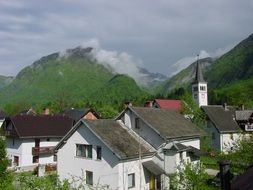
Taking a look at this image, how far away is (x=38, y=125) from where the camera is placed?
5881 cm

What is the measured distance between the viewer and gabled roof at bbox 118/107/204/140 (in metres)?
37.7

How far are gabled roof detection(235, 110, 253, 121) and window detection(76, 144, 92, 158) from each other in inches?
1819

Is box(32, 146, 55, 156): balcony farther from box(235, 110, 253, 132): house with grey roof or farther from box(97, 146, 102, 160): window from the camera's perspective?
box(235, 110, 253, 132): house with grey roof

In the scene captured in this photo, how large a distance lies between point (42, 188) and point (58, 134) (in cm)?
3989

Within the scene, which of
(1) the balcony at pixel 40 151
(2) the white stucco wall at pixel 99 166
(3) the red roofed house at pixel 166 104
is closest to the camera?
(2) the white stucco wall at pixel 99 166

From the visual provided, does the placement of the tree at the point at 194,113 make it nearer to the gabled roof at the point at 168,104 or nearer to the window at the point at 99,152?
the gabled roof at the point at 168,104

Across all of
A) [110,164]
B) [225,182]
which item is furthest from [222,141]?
[225,182]

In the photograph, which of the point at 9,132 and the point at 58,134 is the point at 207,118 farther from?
the point at 9,132

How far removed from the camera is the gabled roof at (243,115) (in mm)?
73694

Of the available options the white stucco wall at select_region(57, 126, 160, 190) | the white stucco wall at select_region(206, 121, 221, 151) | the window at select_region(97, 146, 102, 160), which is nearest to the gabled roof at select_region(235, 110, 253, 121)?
the white stucco wall at select_region(206, 121, 221, 151)

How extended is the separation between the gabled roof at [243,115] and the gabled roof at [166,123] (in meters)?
33.2

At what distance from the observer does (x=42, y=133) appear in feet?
189

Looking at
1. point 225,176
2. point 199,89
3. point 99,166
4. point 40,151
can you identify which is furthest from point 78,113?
→ point 225,176

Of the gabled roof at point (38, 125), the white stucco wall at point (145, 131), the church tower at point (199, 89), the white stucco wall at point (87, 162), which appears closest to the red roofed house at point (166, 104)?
the church tower at point (199, 89)
